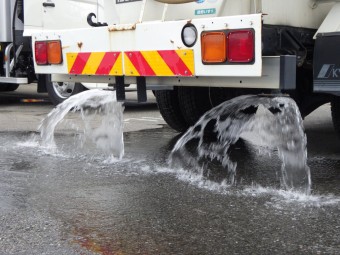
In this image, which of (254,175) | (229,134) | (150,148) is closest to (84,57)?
(150,148)

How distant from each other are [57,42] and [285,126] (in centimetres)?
211

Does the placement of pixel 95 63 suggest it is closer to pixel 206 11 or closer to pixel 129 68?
pixel 129 68

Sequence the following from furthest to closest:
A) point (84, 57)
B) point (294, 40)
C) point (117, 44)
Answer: point (84, 57), point (117, 44), point (294, 40)

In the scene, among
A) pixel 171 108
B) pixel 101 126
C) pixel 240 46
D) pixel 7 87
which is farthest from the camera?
pixel 7 87

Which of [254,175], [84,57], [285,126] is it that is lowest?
[254,175]

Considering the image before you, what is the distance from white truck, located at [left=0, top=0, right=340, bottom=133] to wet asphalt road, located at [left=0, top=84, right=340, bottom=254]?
683 mm

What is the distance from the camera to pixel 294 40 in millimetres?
4012

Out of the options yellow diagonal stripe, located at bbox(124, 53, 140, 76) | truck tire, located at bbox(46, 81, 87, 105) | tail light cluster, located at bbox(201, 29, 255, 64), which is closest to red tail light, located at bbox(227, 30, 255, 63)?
tail light cluster, located at bbox(201, 29, 255, 64)

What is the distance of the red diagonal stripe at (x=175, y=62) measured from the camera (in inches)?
155

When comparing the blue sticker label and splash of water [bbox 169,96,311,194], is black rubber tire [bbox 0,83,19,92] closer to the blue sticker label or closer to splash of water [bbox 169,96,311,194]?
splash of water [bbox 169,96,311,194]

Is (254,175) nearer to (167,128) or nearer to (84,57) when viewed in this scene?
(84,57)

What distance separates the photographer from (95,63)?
179 inches

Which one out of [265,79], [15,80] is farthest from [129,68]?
[15,80]

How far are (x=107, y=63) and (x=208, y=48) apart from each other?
1.04 m
